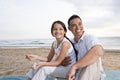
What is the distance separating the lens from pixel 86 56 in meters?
3.23

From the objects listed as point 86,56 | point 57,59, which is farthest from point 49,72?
point 86,56

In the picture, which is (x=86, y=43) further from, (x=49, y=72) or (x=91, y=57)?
(x=49, y=72)

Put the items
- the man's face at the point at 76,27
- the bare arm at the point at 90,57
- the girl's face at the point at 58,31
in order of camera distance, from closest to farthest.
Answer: the bare arm at the point at 90,57
the man's face at the point at 76,27
the girl's face at the point at 58,31

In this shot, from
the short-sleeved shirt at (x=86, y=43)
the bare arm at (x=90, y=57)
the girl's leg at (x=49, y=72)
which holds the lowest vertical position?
the girl's leg at (x=49, y=72)

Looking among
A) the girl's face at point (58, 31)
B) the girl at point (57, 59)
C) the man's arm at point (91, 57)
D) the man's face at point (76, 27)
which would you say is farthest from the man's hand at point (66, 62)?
the man's arm at point (91, 57)

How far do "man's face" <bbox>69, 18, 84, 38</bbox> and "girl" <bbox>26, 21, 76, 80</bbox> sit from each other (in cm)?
60

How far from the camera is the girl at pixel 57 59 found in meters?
4.02

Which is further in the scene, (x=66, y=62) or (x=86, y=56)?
(x=66, y=62)

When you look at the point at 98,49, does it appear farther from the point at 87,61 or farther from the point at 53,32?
the point at 53,32

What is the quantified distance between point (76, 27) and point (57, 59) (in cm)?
81

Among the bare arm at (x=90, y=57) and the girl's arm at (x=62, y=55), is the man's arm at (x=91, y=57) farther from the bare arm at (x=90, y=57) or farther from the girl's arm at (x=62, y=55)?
the girl's arm at (x=62, y=55)

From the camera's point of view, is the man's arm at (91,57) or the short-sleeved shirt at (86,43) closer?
the man's arm at (91,57)

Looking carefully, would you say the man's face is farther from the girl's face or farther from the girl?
the girl's face

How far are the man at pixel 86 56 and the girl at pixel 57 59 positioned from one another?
0.48 metres
